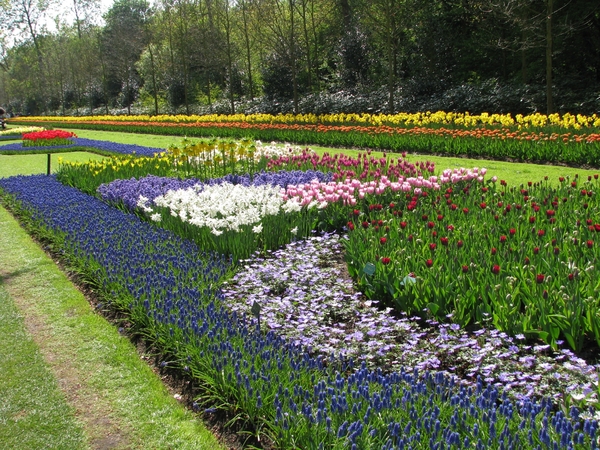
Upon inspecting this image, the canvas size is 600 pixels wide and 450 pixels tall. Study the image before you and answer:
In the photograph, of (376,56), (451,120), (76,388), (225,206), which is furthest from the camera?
(376,56)

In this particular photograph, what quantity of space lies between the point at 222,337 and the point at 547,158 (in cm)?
952

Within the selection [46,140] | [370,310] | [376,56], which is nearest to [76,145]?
[46,140]

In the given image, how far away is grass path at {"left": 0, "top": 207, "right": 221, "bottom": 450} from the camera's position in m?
3.07

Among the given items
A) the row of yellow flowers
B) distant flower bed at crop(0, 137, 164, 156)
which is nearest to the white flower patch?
the row of yellow flowers

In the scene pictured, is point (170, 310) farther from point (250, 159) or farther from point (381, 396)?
point (250, 159)

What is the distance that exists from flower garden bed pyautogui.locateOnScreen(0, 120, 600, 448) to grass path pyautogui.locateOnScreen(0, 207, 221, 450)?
233 millimetres

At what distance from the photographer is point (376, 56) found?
27109 millimetres

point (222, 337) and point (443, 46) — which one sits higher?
point (443, 46)

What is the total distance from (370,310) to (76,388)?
2128 millimetres

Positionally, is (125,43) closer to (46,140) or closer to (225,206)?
(46,140)

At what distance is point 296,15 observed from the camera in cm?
3127

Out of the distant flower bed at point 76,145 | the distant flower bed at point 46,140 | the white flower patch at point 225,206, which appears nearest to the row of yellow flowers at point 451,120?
the distant flower bed at point 76,145

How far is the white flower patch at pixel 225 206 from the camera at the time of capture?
592 centimetres

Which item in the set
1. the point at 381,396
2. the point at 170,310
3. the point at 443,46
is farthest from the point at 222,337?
the point at 443,46
